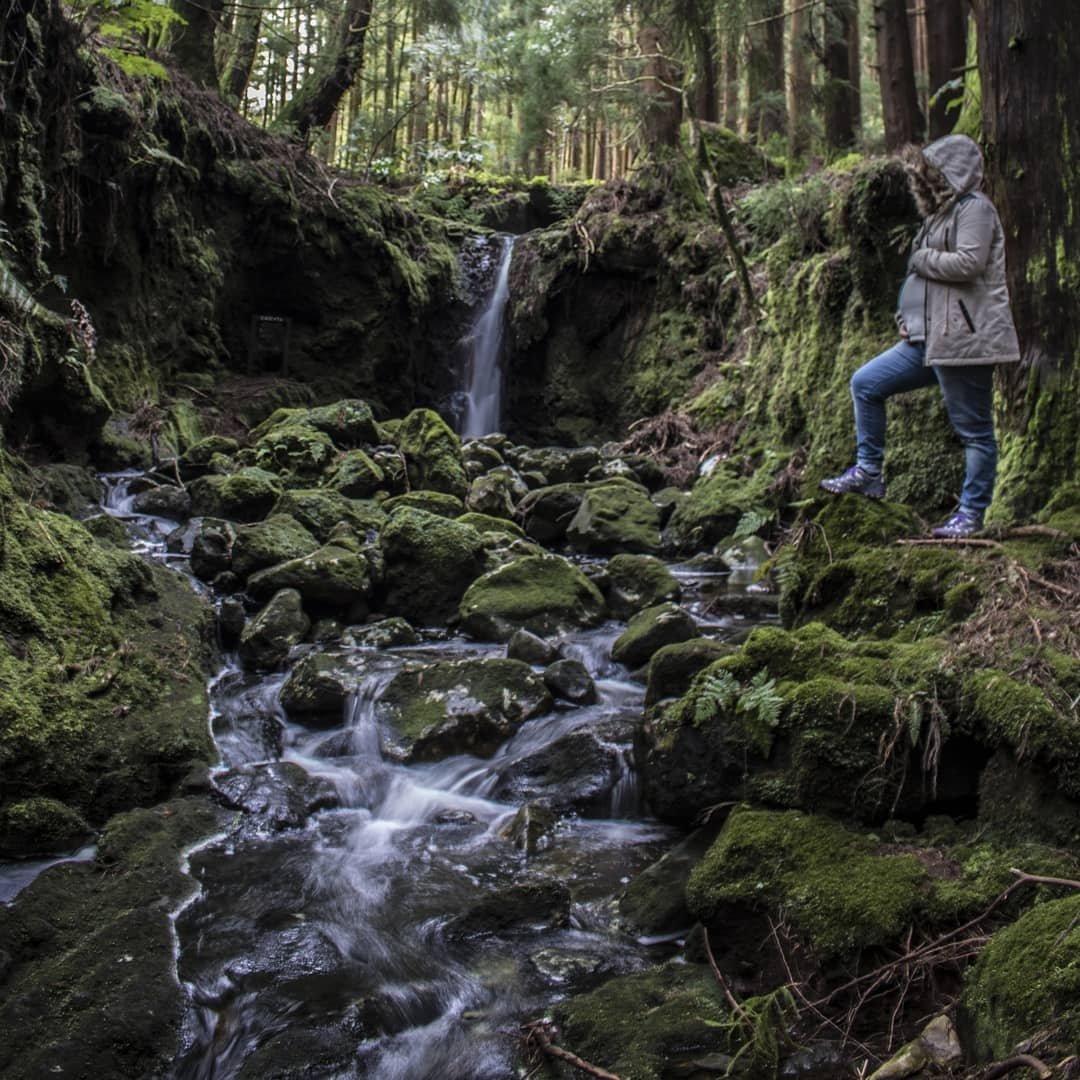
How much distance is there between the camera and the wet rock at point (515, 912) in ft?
12.7

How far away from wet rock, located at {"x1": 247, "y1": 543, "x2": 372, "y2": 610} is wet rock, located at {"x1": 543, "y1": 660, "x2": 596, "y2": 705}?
2397 millimetres

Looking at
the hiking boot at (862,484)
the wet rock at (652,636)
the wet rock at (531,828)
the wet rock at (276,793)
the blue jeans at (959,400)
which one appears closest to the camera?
the wet rock at (531,828)

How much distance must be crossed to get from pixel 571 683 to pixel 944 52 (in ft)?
31.6

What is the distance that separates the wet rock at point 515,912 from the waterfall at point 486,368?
12.9m

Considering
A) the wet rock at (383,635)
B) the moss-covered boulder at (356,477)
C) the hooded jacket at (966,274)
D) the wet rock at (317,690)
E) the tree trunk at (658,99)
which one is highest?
the tree trunk at (658,99)

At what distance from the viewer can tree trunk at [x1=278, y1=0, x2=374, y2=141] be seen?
1619 cm

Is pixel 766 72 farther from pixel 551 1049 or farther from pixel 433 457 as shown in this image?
pixel 551 1049

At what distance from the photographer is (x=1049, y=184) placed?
5.57 meters

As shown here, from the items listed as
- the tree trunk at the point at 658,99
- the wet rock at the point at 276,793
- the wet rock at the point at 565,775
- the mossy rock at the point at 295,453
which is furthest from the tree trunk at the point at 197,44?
the wet rock at the point at 565,775

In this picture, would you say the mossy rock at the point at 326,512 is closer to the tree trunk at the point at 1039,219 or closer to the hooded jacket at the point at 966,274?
the hooded jacket at the point at 966,274

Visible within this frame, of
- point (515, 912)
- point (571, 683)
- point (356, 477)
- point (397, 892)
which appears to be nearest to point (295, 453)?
point (356, 477)

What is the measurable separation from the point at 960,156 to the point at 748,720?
349 cm

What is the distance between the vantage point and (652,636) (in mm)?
6801

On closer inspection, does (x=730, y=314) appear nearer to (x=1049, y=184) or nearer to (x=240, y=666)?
(x=1049, y=184)
